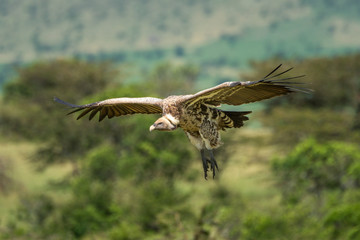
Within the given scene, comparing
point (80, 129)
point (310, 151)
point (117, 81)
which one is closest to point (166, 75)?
point (117, 81)

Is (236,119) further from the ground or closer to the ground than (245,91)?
closer to the ground

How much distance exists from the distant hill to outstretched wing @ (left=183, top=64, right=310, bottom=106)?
79.6 metres

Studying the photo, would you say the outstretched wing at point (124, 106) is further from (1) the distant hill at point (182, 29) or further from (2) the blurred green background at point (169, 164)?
(1) the distant hill at point (182, 29)

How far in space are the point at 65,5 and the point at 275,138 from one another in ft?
195

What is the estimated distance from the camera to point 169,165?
36.4 m

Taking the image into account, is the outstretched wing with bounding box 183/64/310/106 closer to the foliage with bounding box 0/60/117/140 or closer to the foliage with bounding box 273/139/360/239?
the foliage with bounding box 273/139/360/239

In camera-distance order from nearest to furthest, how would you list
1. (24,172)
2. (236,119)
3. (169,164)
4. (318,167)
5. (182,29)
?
(236,119), (318,167), (169,164), (24,172), (182,29)

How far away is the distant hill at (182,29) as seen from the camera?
287 ft

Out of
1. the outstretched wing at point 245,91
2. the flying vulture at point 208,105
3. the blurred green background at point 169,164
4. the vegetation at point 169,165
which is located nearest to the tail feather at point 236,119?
the flying vulture at point 208,105

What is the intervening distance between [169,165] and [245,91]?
28.9 meters

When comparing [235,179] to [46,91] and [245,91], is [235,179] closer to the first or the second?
[46,91]

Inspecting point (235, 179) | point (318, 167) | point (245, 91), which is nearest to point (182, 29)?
point (235, 179)

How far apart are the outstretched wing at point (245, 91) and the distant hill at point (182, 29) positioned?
79579 mm

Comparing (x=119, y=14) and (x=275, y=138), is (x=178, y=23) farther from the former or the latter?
(x=275, y=138)
